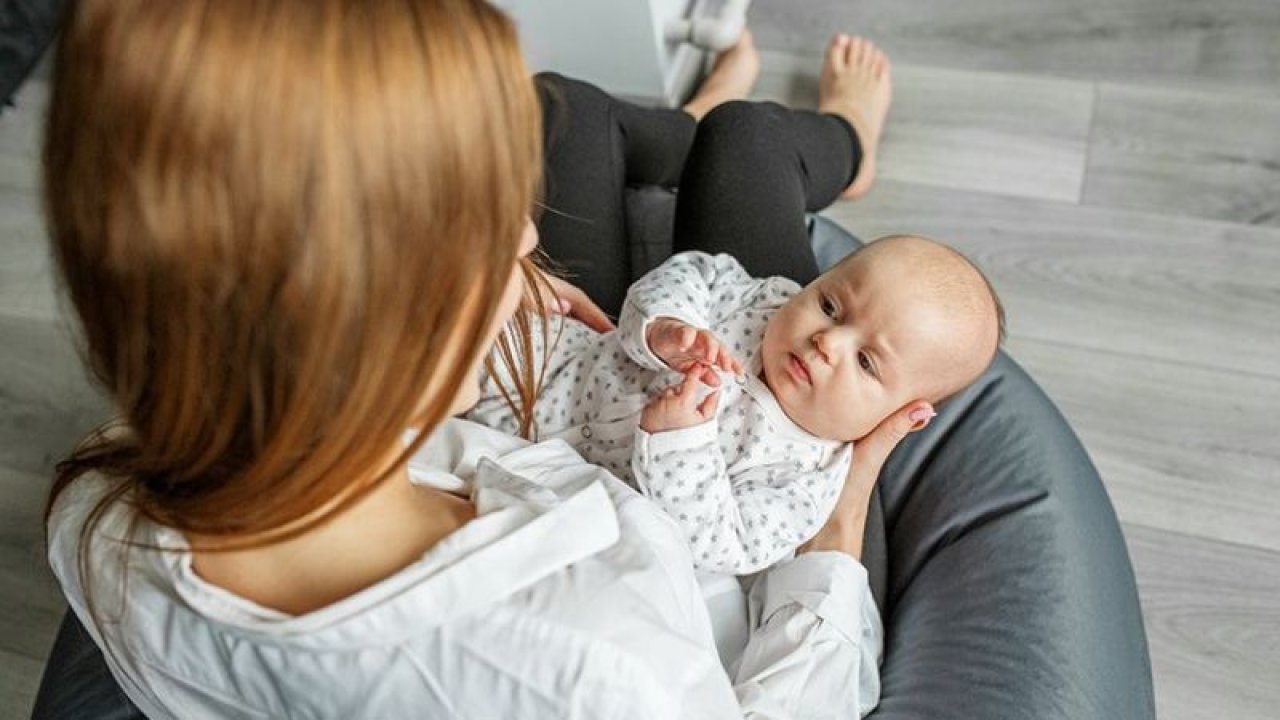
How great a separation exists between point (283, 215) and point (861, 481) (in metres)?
0.71

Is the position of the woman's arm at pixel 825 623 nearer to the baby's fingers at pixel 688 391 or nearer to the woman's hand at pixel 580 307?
the baby's fingers at pixel 688 391

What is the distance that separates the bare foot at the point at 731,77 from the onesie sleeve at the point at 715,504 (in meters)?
0.83

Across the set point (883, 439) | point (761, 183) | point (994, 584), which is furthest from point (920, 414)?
point (761, 183)

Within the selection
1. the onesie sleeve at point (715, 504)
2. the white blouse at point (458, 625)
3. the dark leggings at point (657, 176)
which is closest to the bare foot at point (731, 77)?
the dark leggings at point (657, 176)

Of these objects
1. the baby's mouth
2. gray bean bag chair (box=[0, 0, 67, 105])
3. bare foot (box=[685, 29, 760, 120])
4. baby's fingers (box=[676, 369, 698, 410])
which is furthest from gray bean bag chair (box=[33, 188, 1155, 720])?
gray bean bag chair (box=[0, 0, 67, 105])

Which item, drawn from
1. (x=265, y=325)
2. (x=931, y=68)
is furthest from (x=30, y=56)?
(x=265, y=325)

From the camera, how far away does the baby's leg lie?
1316 mm

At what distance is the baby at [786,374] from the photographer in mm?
1078

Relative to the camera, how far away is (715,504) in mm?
1018

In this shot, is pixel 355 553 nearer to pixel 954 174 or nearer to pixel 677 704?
pixel 677 704

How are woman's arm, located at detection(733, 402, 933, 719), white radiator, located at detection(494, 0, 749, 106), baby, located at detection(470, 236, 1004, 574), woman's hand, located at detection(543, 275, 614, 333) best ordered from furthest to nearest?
white radiator, located at detection(494, 0, 749, 106)
woman's hand, located at detection(543, 275, 614, 333)
baby, located at detection(470, 236, 1004, 574)
woman's arm, located at detection(733, 402, 933, 719)

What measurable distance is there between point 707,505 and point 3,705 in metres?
0.86

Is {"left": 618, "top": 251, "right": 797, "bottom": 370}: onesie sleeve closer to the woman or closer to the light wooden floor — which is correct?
the woman

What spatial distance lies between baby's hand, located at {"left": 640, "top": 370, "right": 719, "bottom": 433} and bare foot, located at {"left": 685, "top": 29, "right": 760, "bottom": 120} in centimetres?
83
